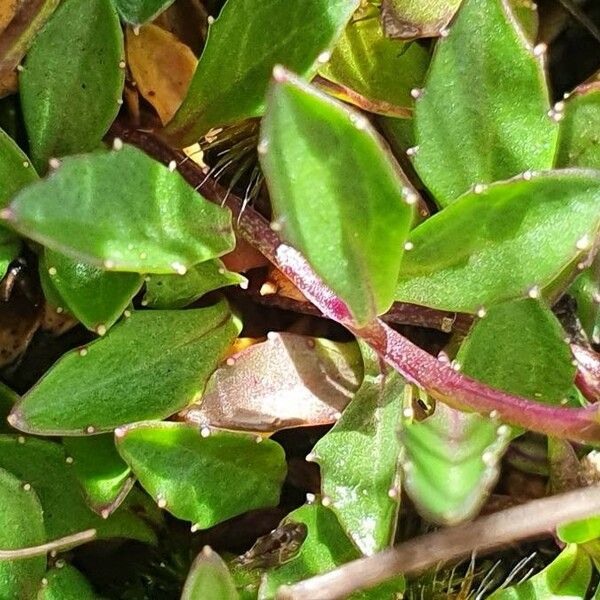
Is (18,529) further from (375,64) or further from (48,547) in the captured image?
(375,64)

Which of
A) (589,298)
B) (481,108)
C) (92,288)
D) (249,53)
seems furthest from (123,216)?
(589,298)

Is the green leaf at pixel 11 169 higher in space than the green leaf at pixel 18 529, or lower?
higher

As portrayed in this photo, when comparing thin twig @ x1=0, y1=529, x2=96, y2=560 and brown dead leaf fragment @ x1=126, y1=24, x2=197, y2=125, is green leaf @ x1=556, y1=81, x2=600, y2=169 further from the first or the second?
thin twig @ x1=0, y1=529, x2=96, y2=560

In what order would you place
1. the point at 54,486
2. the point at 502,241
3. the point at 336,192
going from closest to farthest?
the point at 336,192, the point at 502,241, the point at 54,486

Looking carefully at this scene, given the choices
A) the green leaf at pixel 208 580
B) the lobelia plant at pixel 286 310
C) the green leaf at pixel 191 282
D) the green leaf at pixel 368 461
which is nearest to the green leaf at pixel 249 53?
the lobelia plant at pixel 286 310

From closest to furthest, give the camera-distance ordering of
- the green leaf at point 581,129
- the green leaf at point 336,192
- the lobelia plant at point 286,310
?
1. the green leaf at point 336,192
2. the lobelia plant at point 286,310
3. the green leaf at point 581,129

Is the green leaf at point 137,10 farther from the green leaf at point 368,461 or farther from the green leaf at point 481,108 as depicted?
the green leaf at point 368,461
